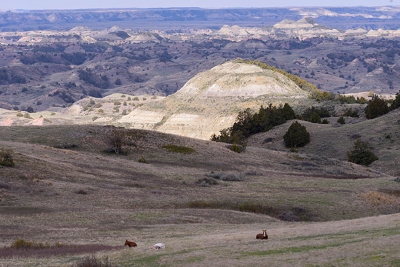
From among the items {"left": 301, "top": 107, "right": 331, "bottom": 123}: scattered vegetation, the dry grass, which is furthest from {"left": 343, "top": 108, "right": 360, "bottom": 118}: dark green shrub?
the dry grass

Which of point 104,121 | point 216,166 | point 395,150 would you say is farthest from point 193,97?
point 216,166

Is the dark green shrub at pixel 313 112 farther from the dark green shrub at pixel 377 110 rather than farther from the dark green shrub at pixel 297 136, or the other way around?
the dark green shrub at pixel 297 136

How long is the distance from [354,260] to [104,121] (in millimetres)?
116476

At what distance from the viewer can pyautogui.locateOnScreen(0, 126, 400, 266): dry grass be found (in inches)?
665

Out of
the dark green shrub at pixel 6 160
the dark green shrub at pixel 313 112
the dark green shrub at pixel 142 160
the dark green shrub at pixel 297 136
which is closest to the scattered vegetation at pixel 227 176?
the dark green shrub at pixel 142 160

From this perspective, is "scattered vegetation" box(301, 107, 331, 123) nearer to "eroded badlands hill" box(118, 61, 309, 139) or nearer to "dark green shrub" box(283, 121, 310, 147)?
"eroded badlands hill" box(118, 61, 309, 139)

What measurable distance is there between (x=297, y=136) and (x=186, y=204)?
40383 millimetres

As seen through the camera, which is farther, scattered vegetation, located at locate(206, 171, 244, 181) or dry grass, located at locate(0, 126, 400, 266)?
scattered vegetation, located at locate(206, 171, 244, 181)

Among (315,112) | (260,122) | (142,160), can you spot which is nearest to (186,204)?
(142,160)

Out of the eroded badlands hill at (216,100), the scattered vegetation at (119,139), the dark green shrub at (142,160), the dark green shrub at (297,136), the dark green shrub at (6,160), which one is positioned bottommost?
the eroded badlands hill at (216,100)

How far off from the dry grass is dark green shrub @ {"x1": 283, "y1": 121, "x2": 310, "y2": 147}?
612 inches

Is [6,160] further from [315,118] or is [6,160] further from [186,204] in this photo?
[315,118]

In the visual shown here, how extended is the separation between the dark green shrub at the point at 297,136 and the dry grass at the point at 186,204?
51.0 feet

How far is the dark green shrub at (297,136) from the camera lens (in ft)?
228
